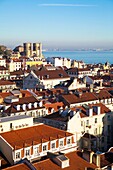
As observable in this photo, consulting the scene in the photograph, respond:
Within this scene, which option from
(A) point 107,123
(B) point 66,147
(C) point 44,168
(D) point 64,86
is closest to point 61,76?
(D) point 64,86

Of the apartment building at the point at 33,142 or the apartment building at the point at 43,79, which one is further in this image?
the apartment building at the point at 43,79

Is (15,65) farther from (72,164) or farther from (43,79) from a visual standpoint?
(72,164)

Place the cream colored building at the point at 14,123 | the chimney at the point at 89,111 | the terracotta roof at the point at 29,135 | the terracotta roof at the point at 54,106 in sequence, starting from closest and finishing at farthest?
the terracotta roof at the point at 29,135, the cream colored building at the point at 14,123, the chimney at the point at 89,111, the terracotta roof at the point at 54,106

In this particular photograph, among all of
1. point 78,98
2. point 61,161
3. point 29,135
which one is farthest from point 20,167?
point 78,98

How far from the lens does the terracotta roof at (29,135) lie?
21.0 m

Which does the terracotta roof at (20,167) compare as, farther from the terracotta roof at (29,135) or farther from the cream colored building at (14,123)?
the cream colored building at (14,123)

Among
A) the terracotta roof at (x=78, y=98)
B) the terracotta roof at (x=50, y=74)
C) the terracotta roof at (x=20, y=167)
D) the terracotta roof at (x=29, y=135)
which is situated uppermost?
the terracotta roof at (x=29, y=135)

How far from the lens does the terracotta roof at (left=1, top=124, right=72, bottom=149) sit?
20975mm

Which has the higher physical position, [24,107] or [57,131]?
[57,131]

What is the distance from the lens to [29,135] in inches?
869

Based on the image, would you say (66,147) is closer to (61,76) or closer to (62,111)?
(62,111)

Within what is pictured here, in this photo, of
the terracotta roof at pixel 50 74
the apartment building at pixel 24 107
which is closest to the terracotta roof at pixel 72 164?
the apartment building at pixel 24 107

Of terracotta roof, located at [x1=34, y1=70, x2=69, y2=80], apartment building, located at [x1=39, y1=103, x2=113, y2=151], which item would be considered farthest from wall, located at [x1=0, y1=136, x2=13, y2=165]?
terracotta roof, located at [x1=34, y1=70, x2=69, y2=80]

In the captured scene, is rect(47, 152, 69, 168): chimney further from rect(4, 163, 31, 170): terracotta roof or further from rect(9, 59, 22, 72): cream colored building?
rect(9, 59, 22, 72): cream colored building
